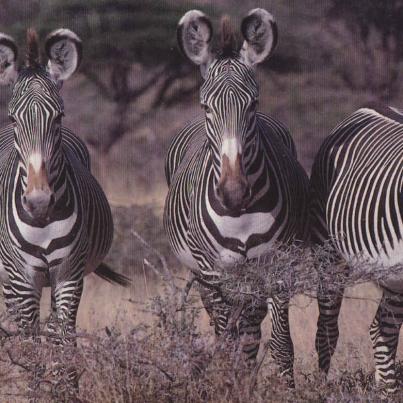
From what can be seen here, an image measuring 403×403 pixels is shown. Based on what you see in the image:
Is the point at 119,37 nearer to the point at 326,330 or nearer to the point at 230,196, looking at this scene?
the point at 326,330

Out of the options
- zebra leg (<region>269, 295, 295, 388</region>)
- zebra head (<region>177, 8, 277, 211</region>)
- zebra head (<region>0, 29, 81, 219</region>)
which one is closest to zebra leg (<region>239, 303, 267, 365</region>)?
zebra leg (<region>269, 295, 295, 388</region>)

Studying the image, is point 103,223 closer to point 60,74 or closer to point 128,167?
point 60,74

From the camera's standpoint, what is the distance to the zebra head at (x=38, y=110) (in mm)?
5742

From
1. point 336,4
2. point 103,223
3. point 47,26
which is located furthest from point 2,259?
point 336,4

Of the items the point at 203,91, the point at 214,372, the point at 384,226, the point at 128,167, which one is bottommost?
the point at 128,167

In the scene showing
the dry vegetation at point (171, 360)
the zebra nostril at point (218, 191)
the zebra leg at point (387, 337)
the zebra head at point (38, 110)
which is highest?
the zebra head at point (38, 110)

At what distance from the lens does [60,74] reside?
251 inches

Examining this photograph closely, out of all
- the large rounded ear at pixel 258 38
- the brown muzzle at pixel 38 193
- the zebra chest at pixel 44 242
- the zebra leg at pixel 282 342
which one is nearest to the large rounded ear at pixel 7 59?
the brown muzzle at pixel 38 193

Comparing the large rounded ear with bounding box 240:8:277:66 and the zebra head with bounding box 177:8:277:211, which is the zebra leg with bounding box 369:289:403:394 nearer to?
the zebra head with bounding box 177:8:277:211

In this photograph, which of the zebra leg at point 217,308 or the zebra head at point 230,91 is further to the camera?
the zebra leg at point 217,308

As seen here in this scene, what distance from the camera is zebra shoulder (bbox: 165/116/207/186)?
7.67 metres

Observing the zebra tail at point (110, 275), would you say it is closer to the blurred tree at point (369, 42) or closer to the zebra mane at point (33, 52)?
the zebra mane at point (33, 52)

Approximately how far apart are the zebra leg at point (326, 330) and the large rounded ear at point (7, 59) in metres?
2.43

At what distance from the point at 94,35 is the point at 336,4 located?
4225 mm
